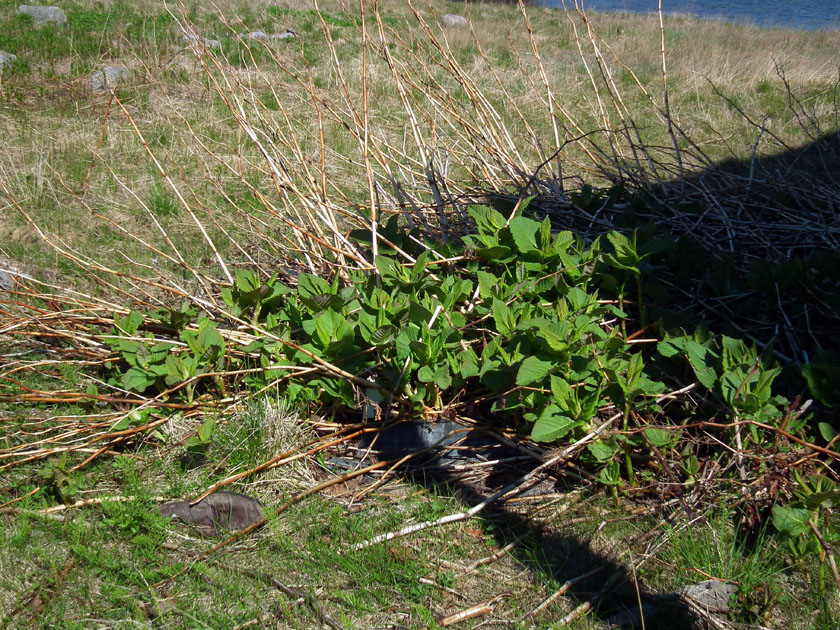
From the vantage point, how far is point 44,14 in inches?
418

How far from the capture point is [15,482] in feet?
8.74

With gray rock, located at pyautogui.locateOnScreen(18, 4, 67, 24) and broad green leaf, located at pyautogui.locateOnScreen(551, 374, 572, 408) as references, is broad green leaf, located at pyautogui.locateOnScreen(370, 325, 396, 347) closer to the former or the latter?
broad green leaf, located at pyautogui.locateOnScreen(551, 374, 572, 408)

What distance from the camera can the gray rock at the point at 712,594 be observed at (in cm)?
206

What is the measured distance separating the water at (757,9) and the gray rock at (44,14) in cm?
1584

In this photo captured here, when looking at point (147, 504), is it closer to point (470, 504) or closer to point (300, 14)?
point (470, 504)

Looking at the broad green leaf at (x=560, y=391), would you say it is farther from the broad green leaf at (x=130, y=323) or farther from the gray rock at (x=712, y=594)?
the broad green leaf at (x=130, y=323)

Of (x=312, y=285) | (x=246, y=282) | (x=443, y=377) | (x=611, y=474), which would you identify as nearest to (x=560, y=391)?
(x=611, y=474)

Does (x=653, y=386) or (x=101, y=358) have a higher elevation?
(x=653, y=386)

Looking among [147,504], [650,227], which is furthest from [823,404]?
[147,504]

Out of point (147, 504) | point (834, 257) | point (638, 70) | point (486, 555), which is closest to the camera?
point (486, 555)

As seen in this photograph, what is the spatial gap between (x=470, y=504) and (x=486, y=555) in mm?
262

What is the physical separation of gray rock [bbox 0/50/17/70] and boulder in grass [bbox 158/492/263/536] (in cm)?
762

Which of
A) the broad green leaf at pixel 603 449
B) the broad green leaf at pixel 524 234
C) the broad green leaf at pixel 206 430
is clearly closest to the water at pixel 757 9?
the broad green leaf at pixel 524 234

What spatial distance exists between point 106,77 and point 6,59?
4.56 feet
